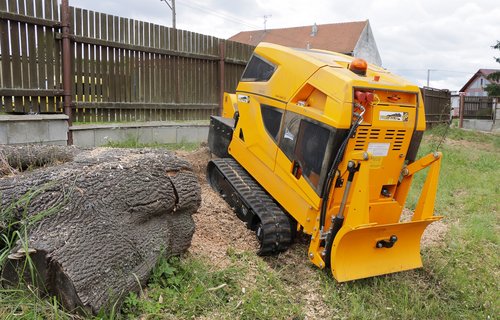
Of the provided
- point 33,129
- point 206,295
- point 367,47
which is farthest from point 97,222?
point 367,47

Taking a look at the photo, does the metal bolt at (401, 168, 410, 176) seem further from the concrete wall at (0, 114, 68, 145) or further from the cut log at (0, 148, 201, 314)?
the concrete wall at (0, 114, 68, 145)

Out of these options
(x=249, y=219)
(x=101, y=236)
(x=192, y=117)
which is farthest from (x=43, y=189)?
(x=192, y=117)

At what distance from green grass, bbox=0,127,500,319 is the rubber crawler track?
174mm

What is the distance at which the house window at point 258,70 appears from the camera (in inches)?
188

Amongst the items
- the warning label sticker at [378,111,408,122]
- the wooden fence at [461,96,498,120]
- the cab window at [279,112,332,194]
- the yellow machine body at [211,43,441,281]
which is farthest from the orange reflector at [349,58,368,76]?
the wooden fence at [461,96,498,120]

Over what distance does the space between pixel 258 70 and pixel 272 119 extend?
76 cm

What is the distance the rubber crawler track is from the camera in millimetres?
4219

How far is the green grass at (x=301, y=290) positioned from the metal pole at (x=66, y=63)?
164 inches

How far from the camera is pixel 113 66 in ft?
24.9

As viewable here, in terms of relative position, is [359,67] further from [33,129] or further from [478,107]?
[478,107]

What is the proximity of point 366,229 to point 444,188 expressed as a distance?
4486 millimetres

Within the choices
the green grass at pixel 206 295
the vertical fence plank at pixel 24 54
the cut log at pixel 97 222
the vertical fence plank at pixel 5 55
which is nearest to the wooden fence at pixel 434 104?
the vertical fence plank at pixel 24 54

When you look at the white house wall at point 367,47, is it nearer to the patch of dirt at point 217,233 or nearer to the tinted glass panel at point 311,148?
the patch of dirt at point 217,233

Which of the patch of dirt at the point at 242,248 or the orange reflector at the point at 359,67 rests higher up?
the orange reflector at the point at 359,67
